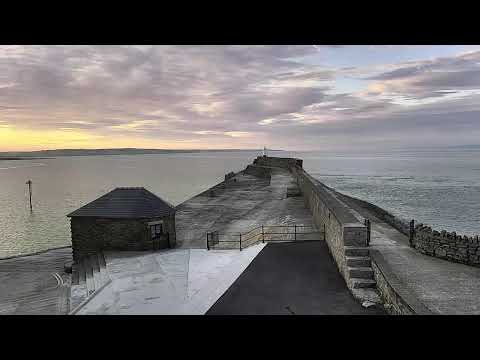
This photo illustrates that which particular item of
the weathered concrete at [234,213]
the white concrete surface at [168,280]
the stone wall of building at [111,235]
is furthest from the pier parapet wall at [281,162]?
the white concrete surface at [168,280]

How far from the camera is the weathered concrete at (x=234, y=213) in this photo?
63.2ft

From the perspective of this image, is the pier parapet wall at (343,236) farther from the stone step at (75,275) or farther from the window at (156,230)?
the stone step at (75,275)

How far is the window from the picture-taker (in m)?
16.7

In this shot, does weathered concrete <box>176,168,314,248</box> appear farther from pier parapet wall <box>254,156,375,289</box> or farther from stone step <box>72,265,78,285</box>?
stone step <box>72,265,78,285</box>

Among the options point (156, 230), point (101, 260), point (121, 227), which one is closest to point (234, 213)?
point (156, 230)

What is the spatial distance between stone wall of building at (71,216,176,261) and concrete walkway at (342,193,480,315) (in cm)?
1022

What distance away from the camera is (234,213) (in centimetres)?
2472

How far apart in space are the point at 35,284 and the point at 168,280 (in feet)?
30.0

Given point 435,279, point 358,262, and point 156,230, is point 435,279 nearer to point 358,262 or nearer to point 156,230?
point 358,262

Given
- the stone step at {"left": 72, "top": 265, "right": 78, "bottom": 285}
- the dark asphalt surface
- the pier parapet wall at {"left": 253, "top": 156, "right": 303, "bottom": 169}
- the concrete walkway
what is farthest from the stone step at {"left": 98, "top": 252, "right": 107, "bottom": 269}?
the pier parapet wall at {"left": 253, "top": 156, "right": 303, "bottom": 169}

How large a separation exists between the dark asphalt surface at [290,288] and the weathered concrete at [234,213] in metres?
→ 5.54
